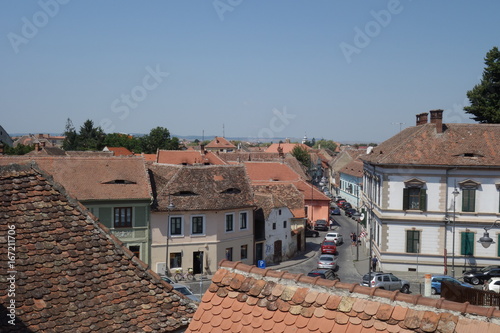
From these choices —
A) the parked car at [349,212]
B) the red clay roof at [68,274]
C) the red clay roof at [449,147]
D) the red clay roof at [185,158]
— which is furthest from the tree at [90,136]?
the red clay roof at [68,274]

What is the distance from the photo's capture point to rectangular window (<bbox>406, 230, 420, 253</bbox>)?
37.7 metres

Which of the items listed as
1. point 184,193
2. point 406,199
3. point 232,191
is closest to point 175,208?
point 184,193

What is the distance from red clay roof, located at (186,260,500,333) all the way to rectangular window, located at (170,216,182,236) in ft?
97.2

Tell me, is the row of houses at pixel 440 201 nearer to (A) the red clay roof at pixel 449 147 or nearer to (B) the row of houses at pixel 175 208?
(A) the red clay roof at pixel 449 147

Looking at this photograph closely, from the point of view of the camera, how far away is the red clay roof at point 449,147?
36625mm

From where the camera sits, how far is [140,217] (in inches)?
1460

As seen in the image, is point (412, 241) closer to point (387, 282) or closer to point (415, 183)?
point (415, 183)

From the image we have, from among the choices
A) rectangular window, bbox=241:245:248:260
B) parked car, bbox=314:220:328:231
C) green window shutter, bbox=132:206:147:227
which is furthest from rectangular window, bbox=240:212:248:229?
parked car, bbox=314:220:328:231

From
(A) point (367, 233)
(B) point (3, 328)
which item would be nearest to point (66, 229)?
(B) point (3, 328)

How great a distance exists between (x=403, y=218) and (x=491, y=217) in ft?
20.3

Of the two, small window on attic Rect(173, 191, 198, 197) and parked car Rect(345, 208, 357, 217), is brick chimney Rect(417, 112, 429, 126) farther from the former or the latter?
parked car Rect(345, 208, 357, 217)

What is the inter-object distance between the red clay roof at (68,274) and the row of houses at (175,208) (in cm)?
2357

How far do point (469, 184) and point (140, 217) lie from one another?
24.2m

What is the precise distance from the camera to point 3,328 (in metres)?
8.17
